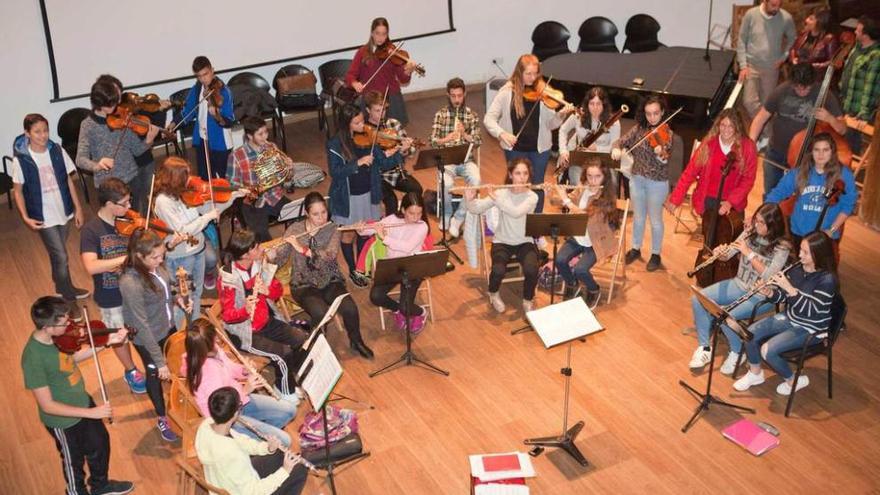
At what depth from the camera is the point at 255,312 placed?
19.7 ft

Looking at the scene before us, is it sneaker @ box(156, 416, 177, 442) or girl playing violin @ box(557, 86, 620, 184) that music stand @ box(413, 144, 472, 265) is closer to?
girl playing violin @ box(557, 86, 620, 184)

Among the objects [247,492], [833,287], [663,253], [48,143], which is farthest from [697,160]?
[48,143]

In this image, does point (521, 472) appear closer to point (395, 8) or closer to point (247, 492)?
point (247, 492)

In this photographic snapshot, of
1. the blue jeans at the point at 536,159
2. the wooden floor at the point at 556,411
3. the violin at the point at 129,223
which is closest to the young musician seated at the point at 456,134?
the blue jeans at the point at 536,159

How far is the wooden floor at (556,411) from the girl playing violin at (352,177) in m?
0.47

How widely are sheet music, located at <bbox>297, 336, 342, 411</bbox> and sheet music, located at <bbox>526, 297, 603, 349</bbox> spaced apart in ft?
3.99

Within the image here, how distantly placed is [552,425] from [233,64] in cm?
606

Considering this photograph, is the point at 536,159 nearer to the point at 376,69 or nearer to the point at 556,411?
the point at 376,69

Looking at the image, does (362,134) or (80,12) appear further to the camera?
(80,12)

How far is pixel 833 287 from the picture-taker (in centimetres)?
571

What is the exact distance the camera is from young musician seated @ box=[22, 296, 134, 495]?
15.6 feet

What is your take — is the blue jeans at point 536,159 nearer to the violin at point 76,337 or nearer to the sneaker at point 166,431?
the sneaker at point 166,431

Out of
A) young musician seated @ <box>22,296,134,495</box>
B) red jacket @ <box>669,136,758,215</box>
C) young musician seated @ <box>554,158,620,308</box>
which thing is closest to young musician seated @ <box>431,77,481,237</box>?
young musician seated @ <box>554,158,620,308</box>

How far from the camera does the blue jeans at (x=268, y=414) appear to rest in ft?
17.5
